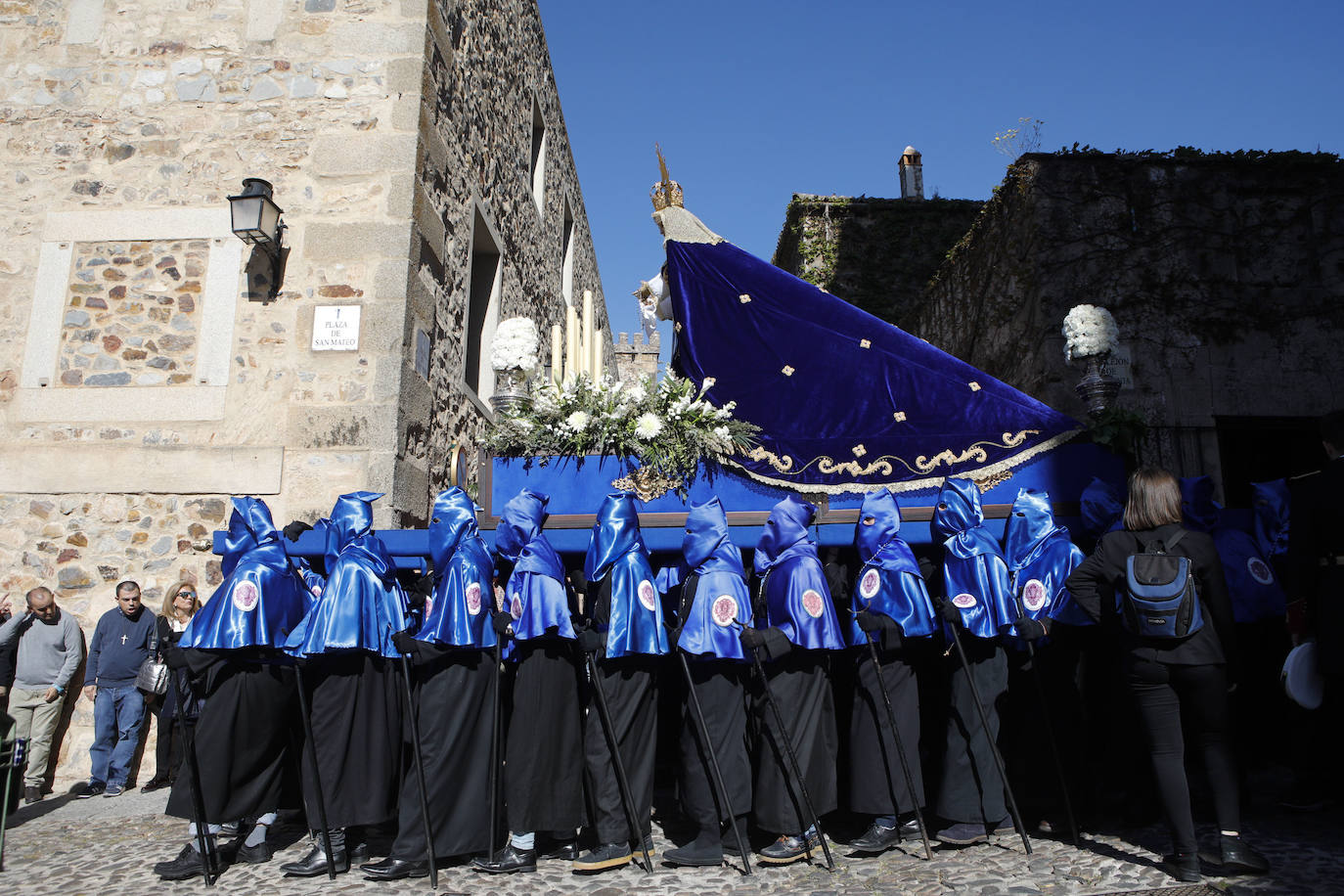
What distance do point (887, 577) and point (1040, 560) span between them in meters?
0.79

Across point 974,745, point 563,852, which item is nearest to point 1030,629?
point 974,745

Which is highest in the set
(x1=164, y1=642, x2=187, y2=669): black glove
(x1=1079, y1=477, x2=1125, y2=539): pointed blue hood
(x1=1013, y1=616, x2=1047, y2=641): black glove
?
(x1=1079, y1=477, x2=1125, y2=539): pointed blue hood

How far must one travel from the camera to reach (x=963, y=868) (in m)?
3.93

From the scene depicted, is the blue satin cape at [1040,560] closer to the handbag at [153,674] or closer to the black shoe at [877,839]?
the black shoe at [877,839]

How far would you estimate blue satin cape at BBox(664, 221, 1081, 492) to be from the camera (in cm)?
568

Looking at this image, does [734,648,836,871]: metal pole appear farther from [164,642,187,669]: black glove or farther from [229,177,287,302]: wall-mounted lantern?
[229,177,287,302]: wall-mounted lantern

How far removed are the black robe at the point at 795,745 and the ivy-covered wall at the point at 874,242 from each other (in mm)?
11066

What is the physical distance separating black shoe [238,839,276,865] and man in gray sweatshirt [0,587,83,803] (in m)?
2.79

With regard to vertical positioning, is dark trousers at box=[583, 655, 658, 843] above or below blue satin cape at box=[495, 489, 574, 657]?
below

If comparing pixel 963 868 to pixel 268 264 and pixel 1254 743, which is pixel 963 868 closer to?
pixel 1254 743

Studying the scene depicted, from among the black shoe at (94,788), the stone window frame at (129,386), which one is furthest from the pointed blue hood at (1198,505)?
the black shoe at (94,788)

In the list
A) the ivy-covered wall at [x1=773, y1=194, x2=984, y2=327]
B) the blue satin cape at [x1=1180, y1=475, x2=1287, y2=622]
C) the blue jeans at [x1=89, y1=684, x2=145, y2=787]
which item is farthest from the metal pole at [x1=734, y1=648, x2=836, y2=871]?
the ivy-covered wall at [x1=773, y1=194, x2=984, y2=327]

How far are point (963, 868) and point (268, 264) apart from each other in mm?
6001

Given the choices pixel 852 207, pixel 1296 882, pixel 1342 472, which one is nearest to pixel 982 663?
pixel 1296 882
